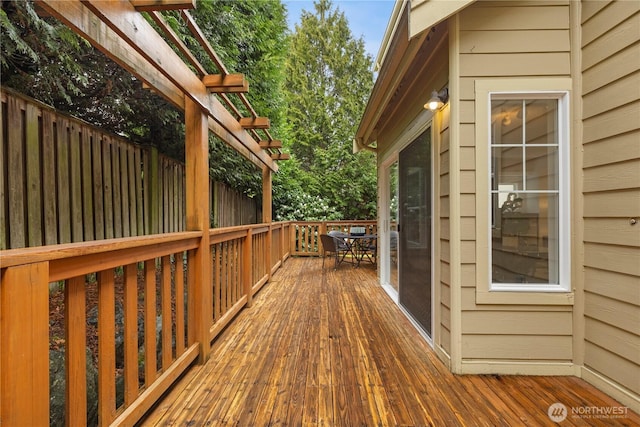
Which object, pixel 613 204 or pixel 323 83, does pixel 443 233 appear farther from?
pixel 323 83

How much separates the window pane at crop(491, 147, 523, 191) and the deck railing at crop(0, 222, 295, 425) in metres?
2.17

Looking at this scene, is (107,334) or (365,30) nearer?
(107,334)

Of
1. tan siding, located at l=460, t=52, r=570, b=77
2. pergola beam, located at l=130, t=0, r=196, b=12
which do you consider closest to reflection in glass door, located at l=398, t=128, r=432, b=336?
tan siding, located at l=460, t=52, r=570, b=77

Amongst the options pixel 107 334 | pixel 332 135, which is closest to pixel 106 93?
pixel 107 334

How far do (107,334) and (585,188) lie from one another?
2.87 m

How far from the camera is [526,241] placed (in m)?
2.05

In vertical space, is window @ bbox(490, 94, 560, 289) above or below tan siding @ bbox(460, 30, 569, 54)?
below

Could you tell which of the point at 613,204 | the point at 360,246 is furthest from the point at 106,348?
the point at 360,246

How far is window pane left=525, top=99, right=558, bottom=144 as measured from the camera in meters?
2.02

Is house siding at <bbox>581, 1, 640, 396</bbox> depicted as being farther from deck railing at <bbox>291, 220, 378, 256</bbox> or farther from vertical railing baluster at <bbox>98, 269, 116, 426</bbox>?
deck railing at <bbox>291, 220, 378, 256</bbox>

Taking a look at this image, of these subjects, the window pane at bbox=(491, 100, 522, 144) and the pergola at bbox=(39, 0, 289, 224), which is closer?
the pergola at bbox=(39, 0, 289, 224)

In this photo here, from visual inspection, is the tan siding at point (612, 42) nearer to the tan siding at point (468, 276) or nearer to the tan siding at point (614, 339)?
the tan siding at point (468, 276)

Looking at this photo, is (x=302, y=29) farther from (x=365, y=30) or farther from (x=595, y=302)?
(x=595, y=302)

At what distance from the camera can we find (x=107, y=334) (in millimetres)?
1314
